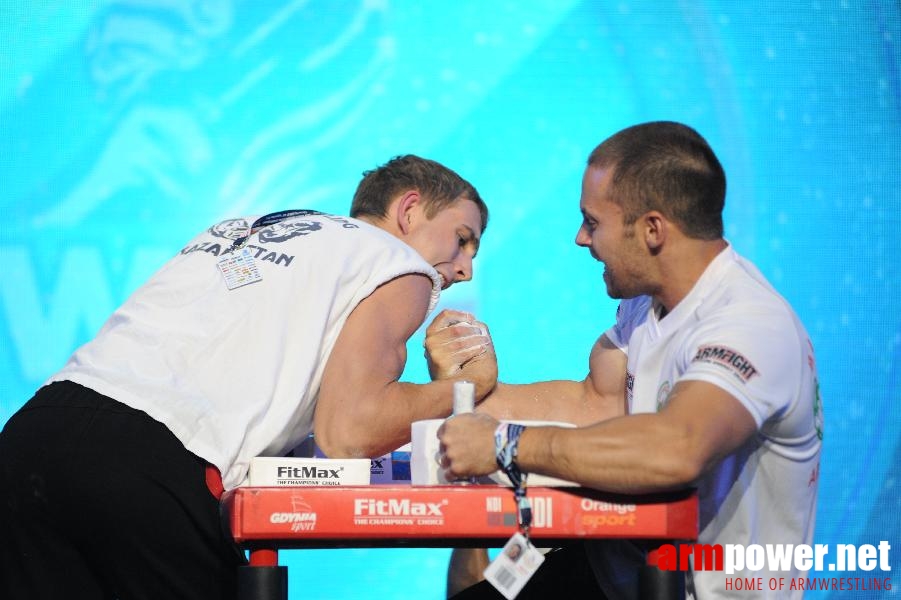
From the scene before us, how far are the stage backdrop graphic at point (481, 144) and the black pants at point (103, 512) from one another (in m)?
2.14

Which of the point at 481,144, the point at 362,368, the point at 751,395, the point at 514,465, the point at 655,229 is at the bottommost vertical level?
the point at 514,465

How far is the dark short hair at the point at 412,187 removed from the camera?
2.76 metres

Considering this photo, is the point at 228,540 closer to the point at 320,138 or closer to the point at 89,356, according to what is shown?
the point at 89,356

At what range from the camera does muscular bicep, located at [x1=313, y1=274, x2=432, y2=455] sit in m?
2.10

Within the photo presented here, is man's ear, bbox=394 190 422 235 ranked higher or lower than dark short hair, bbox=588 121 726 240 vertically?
higher

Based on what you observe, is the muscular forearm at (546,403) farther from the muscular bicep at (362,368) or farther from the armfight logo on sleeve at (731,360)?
the armfight logo on sleeve at (731,360)

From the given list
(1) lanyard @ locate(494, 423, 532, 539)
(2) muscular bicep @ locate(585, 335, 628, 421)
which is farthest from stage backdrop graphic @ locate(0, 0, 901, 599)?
(1) lanyard @ locate(494, 423, 532, 539)

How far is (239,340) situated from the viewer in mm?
2088

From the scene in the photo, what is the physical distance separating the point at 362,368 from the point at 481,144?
2271 millimetres

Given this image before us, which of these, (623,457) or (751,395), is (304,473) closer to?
(623,457)

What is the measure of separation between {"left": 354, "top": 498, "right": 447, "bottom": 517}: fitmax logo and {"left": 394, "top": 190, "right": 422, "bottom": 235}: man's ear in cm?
110

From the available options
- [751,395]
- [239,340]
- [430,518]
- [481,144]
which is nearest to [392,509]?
[430,518]

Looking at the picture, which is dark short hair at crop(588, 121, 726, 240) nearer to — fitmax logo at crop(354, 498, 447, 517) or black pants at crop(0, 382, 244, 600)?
fitmax logo at crop(354, 498, 447, 517)

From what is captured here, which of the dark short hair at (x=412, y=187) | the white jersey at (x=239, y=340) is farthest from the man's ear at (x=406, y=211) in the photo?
the white jersey at (x=239, y=340)
